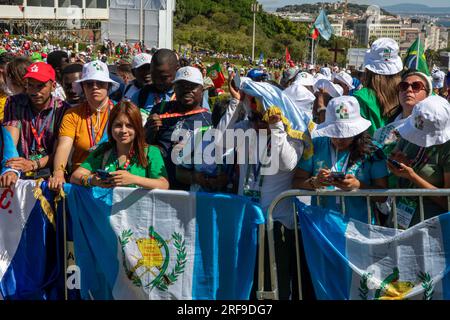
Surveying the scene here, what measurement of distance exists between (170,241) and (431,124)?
6.30ft

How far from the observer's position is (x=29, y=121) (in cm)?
505

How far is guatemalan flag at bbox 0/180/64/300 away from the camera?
4.55 meters

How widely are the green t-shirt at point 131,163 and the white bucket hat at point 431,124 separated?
69.9 inches

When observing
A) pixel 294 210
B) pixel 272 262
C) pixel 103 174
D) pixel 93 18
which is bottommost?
pixel 272 262

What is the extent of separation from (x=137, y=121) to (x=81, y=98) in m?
1.57

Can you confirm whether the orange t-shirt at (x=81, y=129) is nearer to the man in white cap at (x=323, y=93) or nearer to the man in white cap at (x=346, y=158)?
the man in white cap at (x=346, y=158)

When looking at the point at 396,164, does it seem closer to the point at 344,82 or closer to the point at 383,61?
the point at 383,61

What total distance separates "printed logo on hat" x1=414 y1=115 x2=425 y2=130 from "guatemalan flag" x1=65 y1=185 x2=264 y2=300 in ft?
3.95

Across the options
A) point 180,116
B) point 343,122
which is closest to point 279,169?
point 343,122

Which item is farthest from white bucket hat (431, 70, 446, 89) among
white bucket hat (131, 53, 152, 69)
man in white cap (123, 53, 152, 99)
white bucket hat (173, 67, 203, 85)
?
white bucket hat (173, 67, 203, 85)

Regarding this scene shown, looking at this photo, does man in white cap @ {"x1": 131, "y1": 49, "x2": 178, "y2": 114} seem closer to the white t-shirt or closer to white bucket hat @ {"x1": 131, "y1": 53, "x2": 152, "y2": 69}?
white bucket hat @ {"x1": 131, "y1": 53, "x2": 152, "y2": 69}

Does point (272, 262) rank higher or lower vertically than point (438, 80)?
lower

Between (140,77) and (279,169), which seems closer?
(279,169)

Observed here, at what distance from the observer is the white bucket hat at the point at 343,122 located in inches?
158
